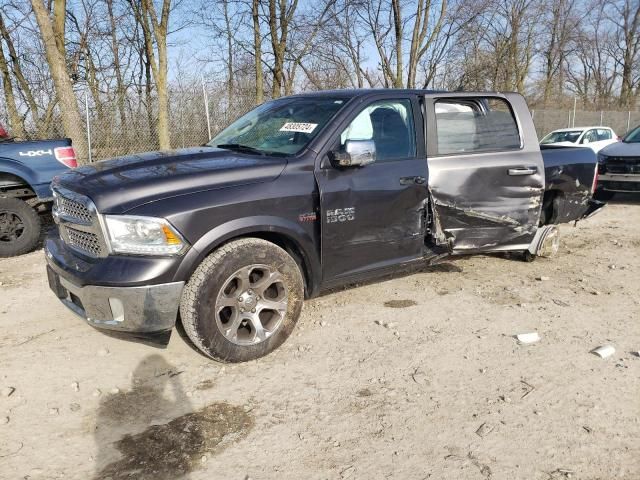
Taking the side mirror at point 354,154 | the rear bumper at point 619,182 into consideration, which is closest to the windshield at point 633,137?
the rear bumper at point 619,182

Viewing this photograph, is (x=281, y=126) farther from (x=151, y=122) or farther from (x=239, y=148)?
(x=151, y=122)

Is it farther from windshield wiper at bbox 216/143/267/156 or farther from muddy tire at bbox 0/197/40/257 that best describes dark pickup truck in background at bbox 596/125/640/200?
muddy tire at bbox 0/197/40/257

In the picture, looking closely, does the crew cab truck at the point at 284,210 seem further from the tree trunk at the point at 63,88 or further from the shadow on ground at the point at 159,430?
the tree trunk at the point at 63,88

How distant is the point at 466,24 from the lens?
71.3 feet

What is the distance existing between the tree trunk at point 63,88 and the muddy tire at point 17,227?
397 centimetres

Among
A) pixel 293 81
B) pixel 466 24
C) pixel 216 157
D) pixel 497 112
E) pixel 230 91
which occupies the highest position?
pixel 466 24

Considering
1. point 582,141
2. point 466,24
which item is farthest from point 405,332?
point 466,24

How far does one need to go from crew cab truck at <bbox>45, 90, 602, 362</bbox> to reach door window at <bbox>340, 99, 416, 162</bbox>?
0.04 feet

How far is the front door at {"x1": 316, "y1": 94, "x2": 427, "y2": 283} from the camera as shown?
11.7 ft

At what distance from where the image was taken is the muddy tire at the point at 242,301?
3.03 m

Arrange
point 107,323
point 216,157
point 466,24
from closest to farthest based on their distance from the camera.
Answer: point 107,323, point 216,157, point 466,24

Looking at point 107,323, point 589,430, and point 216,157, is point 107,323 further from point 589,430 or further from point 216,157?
point 589,430

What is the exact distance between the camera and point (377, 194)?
3738 mm

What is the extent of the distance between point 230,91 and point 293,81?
6978 mm
